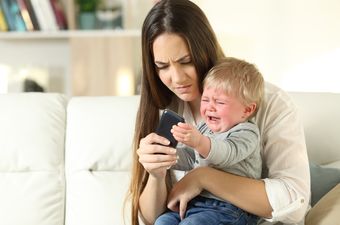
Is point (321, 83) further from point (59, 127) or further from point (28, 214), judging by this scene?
point (28, 214)

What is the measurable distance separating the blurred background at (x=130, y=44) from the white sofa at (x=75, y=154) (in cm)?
92

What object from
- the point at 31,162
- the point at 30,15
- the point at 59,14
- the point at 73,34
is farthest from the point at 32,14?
the point at 31,162

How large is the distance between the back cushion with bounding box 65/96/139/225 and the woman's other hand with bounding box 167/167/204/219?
40cm

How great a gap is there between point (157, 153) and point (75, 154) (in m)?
0.69

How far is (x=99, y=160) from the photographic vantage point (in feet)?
6.46

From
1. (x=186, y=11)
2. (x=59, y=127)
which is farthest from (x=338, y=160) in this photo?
(x=59, y=127)

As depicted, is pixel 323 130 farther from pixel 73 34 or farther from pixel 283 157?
pixel 73 34

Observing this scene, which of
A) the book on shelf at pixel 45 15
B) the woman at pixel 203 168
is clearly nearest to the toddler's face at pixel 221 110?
the woman at pixel 203 168

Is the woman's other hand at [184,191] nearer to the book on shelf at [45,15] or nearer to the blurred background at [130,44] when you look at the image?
the blurred background at [130,44]

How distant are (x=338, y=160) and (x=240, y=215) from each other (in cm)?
64

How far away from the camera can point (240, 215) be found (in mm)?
1452

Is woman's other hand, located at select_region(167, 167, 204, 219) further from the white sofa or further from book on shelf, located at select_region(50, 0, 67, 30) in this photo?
book on shelf, located at select_region(50, 0, 67, 30)

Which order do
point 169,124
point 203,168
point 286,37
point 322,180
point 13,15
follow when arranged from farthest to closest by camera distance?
point 13,15 < point 286,37 < point 322,180 < point 203,168 < point 169,124

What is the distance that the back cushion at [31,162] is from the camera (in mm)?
1925
